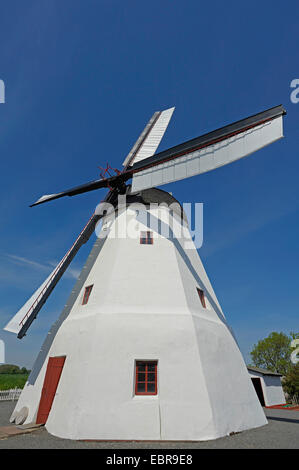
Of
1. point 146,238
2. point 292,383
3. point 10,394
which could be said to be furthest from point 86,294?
point 292,383

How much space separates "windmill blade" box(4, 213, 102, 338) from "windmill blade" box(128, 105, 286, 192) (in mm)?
3448

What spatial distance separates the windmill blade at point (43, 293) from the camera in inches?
490

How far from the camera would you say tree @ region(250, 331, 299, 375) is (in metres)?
45.0

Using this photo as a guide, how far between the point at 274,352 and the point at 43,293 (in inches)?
1758

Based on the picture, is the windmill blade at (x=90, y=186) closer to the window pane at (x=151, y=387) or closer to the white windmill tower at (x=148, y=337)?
the white windmill tower at (x=148, y=337)

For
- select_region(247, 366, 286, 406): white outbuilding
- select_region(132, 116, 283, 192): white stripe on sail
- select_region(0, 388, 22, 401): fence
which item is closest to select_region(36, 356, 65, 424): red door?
select_region(132, 116, 283, 192): white stripe on sail

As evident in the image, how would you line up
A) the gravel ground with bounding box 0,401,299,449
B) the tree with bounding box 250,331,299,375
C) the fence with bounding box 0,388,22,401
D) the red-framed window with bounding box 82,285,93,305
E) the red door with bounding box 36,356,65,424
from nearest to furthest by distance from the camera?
the gravel ground with bounding box 0,401,299,449 → the red door with bounding box 36,356,65,424 → the red-framed window with bounding box 82,285,93,305 → the fence with bounding box 0,388,22,401 → the tree with bounding box 250,331,299,375

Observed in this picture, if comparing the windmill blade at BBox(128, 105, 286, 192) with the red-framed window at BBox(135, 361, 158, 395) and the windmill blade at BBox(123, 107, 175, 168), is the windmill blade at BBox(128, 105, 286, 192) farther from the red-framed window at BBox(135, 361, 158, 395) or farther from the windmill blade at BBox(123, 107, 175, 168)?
the red-framed window at BBox(135, 361, 158, 395)

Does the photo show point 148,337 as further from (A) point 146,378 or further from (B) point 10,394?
(B) point 10,394

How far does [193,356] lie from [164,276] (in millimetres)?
2966

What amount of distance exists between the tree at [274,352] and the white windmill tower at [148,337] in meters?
40.2

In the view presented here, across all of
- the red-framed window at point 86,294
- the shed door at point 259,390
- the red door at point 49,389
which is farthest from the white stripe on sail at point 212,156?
the shed door at point 259,390

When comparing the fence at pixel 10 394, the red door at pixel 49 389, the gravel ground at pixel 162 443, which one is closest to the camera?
the gravel ground at pixel 162 443

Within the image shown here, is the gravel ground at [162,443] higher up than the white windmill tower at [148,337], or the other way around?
the white windmill tower at [148,337]
